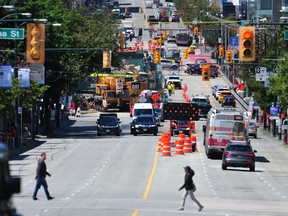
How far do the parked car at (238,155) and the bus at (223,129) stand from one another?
23.0 feet

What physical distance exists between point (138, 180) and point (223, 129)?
46.9 ft

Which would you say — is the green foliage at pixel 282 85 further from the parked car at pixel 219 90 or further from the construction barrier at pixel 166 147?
the parked car at pixel 219 90

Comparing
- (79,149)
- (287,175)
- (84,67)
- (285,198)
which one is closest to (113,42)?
(84,67)

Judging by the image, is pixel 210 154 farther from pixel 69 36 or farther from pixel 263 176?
pixel 69 36

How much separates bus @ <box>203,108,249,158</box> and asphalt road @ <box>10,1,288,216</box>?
0.85 m

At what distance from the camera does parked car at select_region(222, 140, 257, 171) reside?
166 feet

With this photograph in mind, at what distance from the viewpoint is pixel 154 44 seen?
597 ft

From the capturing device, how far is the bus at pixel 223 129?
58.4 meters

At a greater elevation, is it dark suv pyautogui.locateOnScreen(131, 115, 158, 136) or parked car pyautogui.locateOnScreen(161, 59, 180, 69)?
parked car pyautogui.locateOnScreen(161, 59, 180, 69)

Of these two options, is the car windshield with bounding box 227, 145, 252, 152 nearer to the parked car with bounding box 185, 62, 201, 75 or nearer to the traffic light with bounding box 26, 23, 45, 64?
the traffic light with bounding box 26, 23, 45, 64

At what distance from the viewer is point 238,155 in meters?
50.8

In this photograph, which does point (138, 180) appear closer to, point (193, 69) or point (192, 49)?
point (193, 69)

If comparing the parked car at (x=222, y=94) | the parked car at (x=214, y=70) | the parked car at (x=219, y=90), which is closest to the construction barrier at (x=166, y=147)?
the parked car at (x=222, y=94)

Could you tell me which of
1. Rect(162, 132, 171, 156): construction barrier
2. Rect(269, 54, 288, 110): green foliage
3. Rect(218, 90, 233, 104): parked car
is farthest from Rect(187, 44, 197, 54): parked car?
Rect(162, 132, 171, 156): construction barrier
